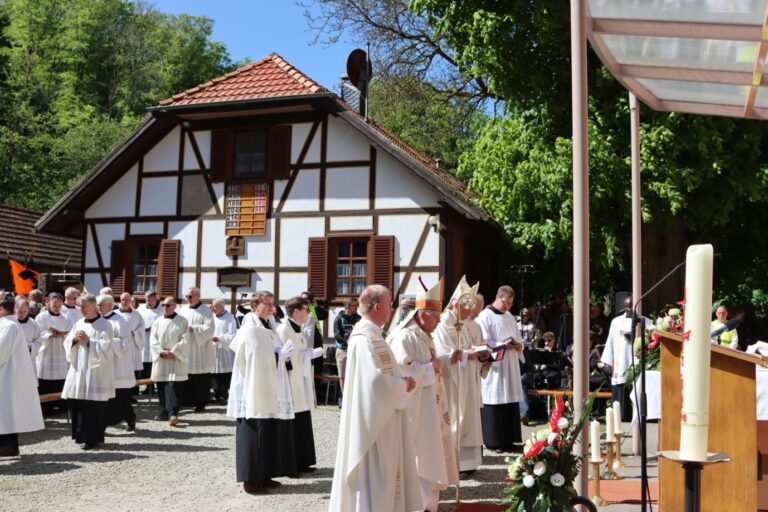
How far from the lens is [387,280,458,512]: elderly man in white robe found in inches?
292

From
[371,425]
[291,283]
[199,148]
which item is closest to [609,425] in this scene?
[371,425]

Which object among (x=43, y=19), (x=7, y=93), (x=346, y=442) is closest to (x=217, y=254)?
(x=346, y=442)

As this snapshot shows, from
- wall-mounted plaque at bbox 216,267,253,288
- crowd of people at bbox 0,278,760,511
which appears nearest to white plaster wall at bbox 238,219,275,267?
wall-mounted plaque at bbox 216,267,253,288

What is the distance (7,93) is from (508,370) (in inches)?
1654

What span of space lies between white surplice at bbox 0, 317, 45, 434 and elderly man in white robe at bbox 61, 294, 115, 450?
0.78 m

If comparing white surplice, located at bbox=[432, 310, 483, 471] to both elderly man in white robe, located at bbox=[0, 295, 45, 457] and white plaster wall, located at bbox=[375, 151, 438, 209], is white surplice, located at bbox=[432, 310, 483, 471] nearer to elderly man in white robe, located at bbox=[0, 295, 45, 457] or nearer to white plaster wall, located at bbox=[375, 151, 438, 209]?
elderly man in white robe, located at bbox=[0, 295, 45, 457]

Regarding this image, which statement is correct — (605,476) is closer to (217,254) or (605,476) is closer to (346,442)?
(346,442)

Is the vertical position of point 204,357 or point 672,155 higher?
point 672,155

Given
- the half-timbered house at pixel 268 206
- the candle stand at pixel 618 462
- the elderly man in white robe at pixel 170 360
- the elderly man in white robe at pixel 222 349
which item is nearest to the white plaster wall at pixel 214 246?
the half-timbered house at pixel 268 206

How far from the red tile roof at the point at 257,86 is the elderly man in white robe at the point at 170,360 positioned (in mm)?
7275

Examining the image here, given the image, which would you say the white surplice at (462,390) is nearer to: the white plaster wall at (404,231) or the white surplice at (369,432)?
the white surplice at (369,432)

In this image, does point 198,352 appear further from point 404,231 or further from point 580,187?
point 580,187

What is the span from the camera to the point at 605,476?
9.02m

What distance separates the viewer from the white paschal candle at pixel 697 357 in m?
2.10
